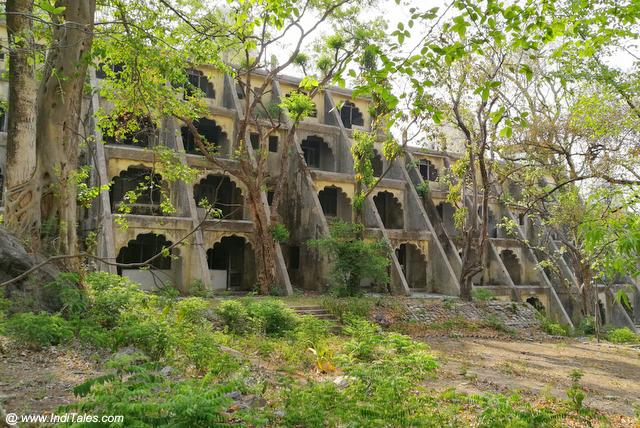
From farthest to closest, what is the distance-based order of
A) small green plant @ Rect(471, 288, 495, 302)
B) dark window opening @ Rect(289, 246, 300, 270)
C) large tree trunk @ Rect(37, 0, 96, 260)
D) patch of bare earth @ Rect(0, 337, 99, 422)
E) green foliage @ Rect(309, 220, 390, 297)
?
dark window opening @ Rect(289, 246, 300, 270), small green plant @ Rect(471, 288, 495, 302), green foliage @ Rect(309, 220, 390, 297), large tree trunk @ Rect(37, 0, 96, 260), patch of bare earth @ Rect(0, 337, 99, 422)

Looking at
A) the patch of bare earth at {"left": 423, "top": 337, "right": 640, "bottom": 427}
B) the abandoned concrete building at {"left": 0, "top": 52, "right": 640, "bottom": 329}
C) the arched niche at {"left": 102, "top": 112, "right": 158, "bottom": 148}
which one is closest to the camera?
the patch of bare earth at {"left": 423, "top": 337, "right": 640, "bottom": 427}

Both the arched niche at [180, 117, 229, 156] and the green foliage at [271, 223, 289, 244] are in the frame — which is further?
the arched niche at [180, 117, 229, 156]

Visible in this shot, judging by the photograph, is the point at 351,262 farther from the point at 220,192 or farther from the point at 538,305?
the point at 538,305

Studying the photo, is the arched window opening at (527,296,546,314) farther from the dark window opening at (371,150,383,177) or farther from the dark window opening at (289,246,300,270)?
the dark window opening at (289,246,300,270)

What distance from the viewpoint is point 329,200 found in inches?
948

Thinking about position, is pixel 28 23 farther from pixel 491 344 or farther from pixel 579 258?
pixel 579 258

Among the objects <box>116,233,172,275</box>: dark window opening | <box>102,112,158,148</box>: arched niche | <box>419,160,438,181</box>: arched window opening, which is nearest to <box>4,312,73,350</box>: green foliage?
<box>102,112,158,148</box>: arched niche

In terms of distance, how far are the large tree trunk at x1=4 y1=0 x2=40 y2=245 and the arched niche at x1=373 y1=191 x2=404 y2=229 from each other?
17.4 meters

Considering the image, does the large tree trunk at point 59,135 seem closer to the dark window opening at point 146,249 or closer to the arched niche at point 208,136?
the dark window opening at point 146,249

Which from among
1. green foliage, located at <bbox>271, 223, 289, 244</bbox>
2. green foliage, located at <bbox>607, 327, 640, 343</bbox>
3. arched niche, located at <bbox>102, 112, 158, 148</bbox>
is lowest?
green foliage, located at <bbox>607, 327, 640, 343</bbox>

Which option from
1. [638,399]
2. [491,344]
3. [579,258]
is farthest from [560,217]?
[638,399]

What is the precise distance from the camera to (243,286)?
20266 millimetres

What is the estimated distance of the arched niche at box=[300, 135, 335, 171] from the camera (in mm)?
24875

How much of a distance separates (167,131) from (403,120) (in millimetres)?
9040
